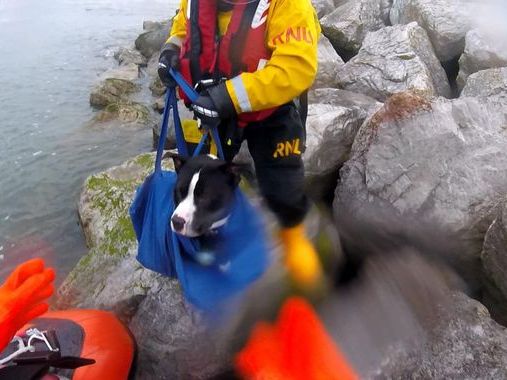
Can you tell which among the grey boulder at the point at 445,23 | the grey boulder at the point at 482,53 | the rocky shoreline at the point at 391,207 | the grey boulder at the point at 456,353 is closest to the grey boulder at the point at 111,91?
the rocky shoreline at the point at 391,207

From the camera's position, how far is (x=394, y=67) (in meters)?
6.97

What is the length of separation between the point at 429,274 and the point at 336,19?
7271 millimetres

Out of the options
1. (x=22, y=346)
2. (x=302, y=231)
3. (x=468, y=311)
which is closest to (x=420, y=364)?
(x=468, y=311)

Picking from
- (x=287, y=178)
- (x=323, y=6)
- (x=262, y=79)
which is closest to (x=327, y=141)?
(x=287, y=178)

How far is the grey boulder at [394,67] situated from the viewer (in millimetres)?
6805

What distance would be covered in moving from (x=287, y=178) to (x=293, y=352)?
48.3 inches

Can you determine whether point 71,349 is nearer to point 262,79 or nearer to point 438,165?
point 262,79

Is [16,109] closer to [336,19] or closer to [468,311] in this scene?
[336,19]

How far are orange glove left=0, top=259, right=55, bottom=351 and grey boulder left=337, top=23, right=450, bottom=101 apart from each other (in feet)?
17.6

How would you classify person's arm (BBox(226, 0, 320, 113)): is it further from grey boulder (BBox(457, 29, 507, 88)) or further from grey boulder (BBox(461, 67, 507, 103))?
grey boulder (BBox(457, 29, 507, 88))

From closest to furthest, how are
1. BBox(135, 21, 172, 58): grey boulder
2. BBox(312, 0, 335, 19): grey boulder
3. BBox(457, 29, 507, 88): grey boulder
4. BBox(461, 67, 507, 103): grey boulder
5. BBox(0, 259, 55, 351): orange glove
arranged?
BBox(0, 259, 55, 351): orange glove, BBox(461, 67, 507, 103): grey boulder, BBox(457, 29, 507, 88): grey boulder, BBox(312, 0, 335, 19): grey boulder, BBox(135, 21, 172, 58): grey boulder

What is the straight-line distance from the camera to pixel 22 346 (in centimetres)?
294

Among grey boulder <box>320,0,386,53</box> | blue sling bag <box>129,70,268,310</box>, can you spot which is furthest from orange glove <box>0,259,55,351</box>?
grey boulder <box>320,0,386,53</box>

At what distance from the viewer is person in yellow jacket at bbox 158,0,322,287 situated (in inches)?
111
